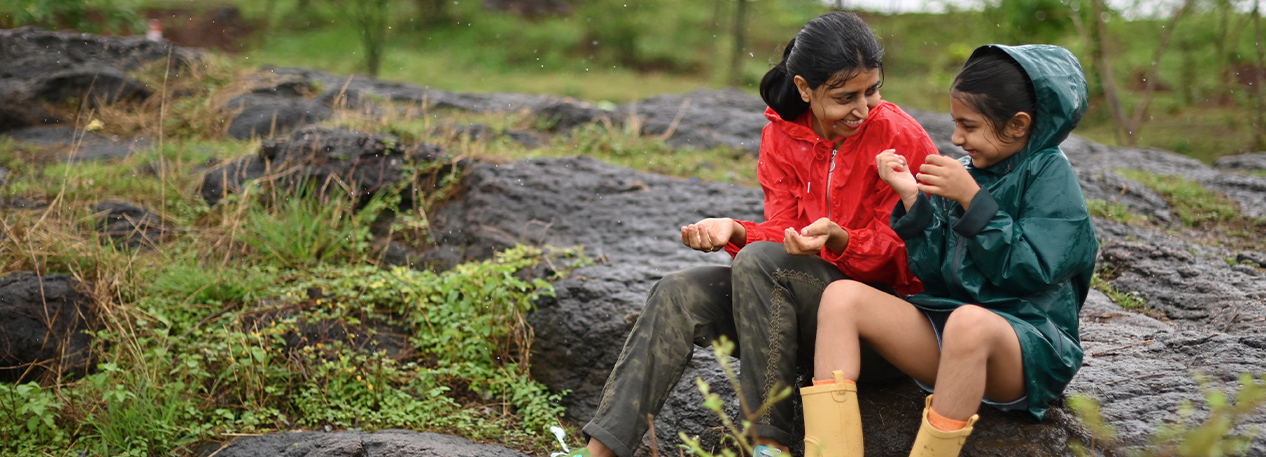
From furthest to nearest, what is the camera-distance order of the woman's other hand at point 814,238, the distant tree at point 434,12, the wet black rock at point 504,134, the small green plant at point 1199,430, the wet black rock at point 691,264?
the distant tree at point 434,12 → the wet black rock at point 504,134 → the wet black rock at point 691,264 → the woman's other hand at point 814,238 → the small green plant at point 1199,430

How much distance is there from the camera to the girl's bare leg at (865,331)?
221 cm

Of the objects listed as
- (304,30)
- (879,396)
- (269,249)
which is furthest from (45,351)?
(304,30)

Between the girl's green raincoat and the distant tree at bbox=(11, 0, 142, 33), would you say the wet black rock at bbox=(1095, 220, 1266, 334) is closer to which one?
the girl's green raincoat

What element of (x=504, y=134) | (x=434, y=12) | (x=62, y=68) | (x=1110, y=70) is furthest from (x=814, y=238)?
(x=434, y=12)

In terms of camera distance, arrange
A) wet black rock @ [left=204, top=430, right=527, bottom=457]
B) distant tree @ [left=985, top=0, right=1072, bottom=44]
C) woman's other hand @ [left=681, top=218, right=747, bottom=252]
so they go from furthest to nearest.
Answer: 1. distant tree @ [left=985, top=0, right=1072, bottom=44]
2. wet black rock @ [left=204, top=430, right=527, bottom=457]
3. woman's other hand @ [left=681, top=218, right=747, bottom=252]

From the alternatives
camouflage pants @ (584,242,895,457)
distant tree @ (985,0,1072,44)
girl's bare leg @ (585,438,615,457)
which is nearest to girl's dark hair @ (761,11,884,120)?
camouflage pants @ (584,242,895,457)

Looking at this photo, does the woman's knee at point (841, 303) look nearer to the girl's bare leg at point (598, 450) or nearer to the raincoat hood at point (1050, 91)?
the raincoat hood at point (1050, 91)

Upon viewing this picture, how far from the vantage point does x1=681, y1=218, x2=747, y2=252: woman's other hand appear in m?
2.55

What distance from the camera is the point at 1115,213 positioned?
16.0 ft

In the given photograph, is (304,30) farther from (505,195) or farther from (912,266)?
(912,266)

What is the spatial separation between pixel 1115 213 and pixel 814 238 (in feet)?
11.2

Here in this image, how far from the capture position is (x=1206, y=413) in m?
2.23

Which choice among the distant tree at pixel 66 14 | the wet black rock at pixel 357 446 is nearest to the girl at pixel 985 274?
the wet black rock at pixel 357 446

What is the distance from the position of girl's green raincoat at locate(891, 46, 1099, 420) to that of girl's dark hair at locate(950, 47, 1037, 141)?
1.1 inches
